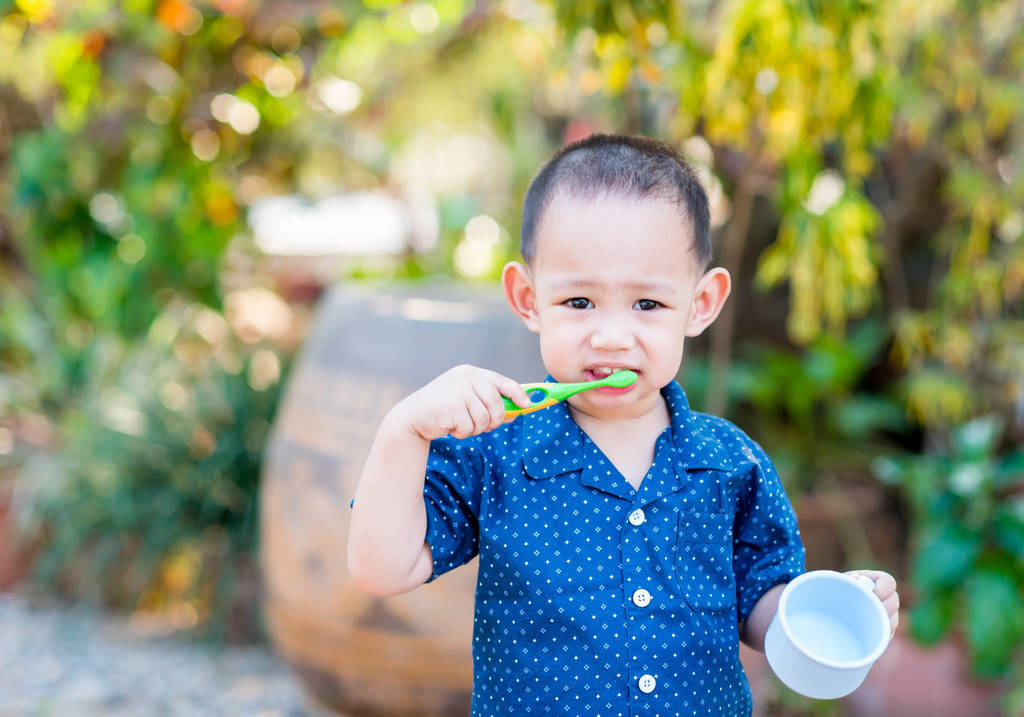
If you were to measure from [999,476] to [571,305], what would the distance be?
6.12ft

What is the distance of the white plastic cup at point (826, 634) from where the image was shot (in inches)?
41.2

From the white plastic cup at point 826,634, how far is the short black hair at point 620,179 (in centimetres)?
40

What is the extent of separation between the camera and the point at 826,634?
1.16 metres

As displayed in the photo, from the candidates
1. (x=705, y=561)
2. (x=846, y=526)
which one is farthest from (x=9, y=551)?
(x=705, y=561)

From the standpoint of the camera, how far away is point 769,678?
2643mm

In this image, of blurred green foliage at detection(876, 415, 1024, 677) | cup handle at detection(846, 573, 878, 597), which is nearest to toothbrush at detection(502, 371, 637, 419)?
cup handle at detection(846, 573, 878, 597)

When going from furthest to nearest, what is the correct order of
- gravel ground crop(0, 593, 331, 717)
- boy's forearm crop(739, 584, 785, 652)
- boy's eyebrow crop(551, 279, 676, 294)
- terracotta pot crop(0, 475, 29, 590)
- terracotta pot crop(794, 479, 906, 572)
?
terracotta pot crop(0, 475, 29, 590) → terracotta pot crop(794, 479, 906, 572) → gravel ground crop(0, 593, 331, 717) → boy's forearm crop(739, 584, 785, 652) → boy's eyebrow crop(551, 279, 676, 294)

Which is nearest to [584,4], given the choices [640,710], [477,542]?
[477,542]

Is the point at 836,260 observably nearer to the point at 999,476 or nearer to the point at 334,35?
the point at 999,476

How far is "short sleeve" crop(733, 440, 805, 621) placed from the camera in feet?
4.13

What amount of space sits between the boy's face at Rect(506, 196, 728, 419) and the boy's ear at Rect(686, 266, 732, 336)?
2.2 inches

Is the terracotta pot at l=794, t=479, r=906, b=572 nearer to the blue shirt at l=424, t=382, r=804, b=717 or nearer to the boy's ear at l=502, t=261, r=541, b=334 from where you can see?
the blue shirt at l=424, t=382, r=804, b=717

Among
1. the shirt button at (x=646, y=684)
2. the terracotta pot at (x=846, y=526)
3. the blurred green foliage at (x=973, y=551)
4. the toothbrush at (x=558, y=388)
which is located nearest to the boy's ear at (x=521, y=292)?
the toothbrush at (x=558, y=388)

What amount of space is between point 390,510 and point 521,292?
310mm
